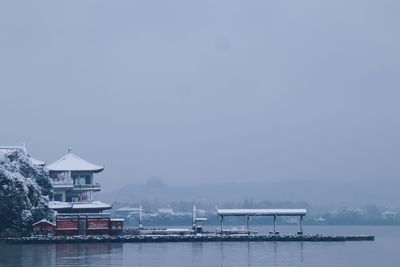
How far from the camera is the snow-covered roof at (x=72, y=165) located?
73.1 m

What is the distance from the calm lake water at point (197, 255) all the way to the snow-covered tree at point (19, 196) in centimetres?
509

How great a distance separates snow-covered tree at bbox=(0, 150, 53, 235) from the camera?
57594 millimetres

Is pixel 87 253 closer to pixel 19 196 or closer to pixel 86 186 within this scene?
pixel 19 196

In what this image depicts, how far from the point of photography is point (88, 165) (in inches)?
2923

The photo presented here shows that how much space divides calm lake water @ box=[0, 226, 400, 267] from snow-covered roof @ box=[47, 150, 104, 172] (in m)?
16.9

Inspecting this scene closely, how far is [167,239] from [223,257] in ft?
57.0

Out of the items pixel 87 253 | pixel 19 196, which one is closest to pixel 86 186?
pixel 19 196

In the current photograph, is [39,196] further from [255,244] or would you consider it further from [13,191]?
[255,244]

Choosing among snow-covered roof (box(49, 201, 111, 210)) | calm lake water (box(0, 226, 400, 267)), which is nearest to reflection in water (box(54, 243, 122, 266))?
calm lake water (box(0, 226, 400, 267))

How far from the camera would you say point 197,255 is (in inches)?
1832

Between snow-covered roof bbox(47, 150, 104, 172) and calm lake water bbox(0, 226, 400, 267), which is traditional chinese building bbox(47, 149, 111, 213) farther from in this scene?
calm lake water bbox(0, 226, 400, 267)

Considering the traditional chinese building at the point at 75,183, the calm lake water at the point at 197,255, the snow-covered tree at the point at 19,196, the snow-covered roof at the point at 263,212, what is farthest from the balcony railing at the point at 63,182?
the calm lake water at the point at 197,255

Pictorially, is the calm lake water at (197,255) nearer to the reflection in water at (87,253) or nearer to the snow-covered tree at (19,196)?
the reflection in water at (87,253)

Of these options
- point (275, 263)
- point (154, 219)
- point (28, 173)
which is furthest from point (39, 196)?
point (154, 219)
